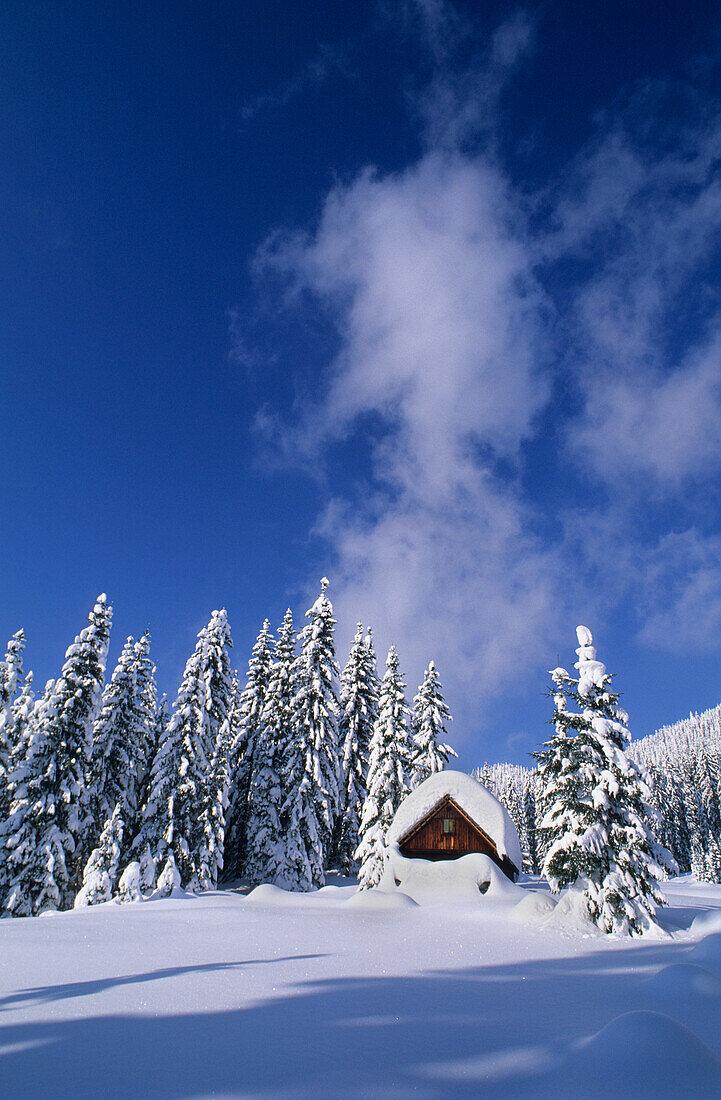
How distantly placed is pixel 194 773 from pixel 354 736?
1257 cm

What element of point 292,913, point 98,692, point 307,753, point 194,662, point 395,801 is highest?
point 194,662

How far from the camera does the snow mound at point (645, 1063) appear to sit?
4914mm

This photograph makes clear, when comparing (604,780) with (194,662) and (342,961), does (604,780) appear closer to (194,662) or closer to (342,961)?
(342,961)

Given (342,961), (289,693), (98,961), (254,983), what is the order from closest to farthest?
(254,983) → (98,961) → (342,961) → (289,693)

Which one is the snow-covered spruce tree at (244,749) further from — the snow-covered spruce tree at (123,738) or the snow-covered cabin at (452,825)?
the snow-covered cabin at (452,825)

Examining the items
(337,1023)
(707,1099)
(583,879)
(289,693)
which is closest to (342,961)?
(337,1023)

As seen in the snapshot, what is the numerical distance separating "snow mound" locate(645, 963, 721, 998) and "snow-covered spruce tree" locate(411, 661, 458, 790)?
91.7 feet

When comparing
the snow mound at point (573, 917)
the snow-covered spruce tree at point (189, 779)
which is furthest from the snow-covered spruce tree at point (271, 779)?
the snow mound at point (573, 917)

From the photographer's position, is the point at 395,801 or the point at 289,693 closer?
the point at 395,801

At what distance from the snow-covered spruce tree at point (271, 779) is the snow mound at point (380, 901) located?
11.0 meters

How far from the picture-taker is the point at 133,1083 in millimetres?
5125

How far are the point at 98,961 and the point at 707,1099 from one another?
9317mm

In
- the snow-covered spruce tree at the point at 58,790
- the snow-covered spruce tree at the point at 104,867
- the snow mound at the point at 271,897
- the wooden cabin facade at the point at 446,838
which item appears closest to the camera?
the snow mound at the point at 271,897

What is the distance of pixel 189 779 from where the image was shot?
2830 centimetres
